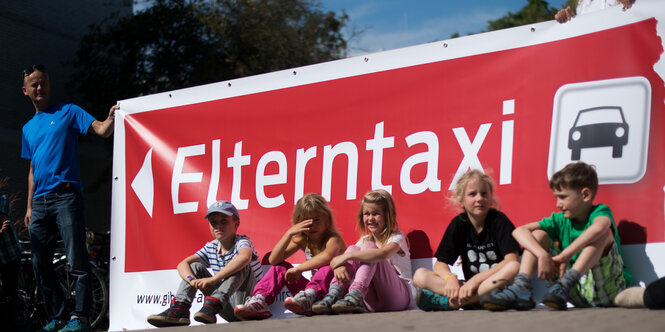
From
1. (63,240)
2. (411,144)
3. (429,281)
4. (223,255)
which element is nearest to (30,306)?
(63,240)

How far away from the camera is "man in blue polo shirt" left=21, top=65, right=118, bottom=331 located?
521 cm

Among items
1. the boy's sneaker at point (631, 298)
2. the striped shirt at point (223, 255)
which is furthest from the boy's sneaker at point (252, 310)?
the boy's sneaker at point (631, 298)

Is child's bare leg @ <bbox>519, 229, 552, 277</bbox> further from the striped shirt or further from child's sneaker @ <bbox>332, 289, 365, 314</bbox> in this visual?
the striped shirt

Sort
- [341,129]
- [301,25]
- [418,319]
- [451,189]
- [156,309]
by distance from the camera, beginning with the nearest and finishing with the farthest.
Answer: [418,319] → [451,189] → [341,129] → [156,309] → [301,25]

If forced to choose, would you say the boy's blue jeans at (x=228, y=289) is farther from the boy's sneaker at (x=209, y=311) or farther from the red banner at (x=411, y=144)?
the red banner at (x=411, y=144)

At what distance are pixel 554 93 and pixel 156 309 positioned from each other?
342 cm

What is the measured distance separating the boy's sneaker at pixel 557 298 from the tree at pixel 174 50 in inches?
472

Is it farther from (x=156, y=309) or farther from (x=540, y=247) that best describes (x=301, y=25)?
(x=540, y=247)

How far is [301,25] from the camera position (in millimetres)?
17469

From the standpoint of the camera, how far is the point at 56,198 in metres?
5.31

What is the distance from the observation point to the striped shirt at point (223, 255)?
4973 mm

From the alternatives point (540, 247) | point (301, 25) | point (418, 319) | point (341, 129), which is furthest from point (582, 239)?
point (301, 25)

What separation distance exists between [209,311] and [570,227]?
2235 millimetres

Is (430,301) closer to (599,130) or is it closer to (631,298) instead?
(631,298)
